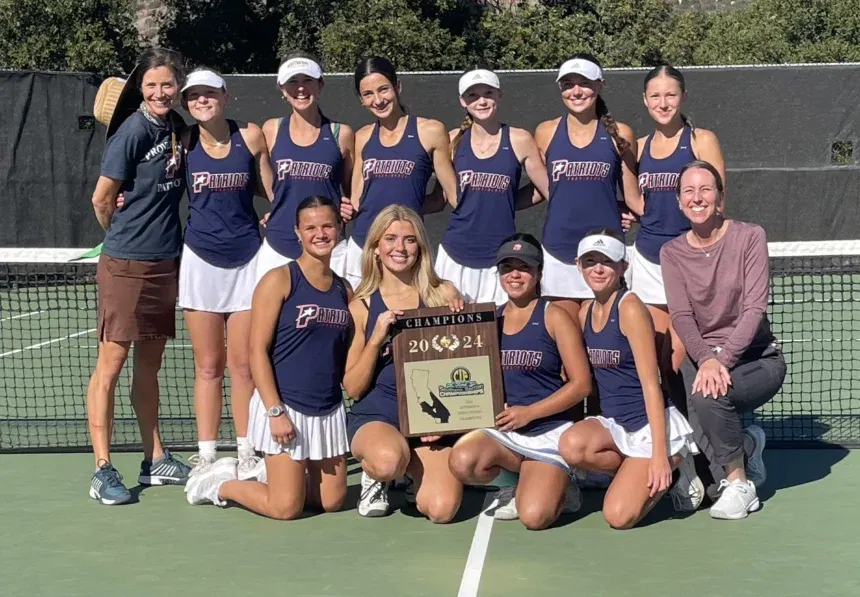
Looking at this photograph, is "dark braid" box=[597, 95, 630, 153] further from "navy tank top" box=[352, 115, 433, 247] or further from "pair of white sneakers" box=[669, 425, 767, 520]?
"pair of white sneakers" box=[669, 425, 767, 520]

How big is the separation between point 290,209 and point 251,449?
102 cm

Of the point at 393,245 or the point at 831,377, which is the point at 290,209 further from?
the point at 831,377

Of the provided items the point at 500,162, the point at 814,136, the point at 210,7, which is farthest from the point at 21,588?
the point at 210,7

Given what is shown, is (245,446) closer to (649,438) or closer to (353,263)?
(353,263)

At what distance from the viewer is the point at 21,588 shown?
4.14 m

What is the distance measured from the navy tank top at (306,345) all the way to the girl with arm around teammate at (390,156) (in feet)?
1.93

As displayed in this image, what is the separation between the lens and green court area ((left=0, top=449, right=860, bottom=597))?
411 centimetres

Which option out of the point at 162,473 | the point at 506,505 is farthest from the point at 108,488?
the point at 506,505

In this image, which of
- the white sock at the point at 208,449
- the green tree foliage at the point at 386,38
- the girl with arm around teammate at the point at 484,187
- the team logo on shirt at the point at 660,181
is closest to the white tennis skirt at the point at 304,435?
the white sock at the point at 208,449

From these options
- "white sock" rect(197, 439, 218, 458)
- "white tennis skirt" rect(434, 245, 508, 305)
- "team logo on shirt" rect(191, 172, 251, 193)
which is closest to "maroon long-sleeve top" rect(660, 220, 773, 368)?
"white tennis skirt" rect(434, 245, 508, 305)

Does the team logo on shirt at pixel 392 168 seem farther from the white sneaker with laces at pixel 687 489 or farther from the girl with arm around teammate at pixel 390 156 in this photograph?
the white sneaker with laces at pixel 687 489

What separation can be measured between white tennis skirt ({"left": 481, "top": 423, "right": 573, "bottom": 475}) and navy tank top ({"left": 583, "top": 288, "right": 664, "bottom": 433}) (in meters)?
0.20

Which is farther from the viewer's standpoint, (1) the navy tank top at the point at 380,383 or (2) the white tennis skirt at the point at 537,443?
(1) the navy tank top at the point at 380,383

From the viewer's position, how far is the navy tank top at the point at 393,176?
17.8 feet
